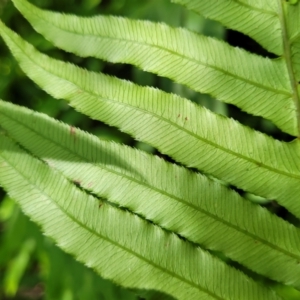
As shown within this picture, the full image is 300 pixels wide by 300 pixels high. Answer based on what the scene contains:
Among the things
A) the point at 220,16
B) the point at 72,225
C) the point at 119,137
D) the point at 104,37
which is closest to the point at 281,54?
the point at 220,16

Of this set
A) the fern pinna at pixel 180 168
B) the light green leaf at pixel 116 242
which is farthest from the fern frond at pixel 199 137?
the light green leaf at pixel 116 242

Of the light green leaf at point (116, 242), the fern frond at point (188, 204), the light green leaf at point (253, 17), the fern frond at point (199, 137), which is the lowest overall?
the light green leaf at point (116, 242)

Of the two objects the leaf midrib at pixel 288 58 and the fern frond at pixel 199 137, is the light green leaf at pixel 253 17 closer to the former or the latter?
the leaf midrib at pixel 288 58

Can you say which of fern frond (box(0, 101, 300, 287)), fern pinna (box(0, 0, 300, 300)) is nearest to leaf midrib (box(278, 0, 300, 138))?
fern pinna (box(0, 0, 300, 300))

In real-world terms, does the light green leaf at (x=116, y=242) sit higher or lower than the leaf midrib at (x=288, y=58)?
lower

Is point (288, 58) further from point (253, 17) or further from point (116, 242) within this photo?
point (116, 242)

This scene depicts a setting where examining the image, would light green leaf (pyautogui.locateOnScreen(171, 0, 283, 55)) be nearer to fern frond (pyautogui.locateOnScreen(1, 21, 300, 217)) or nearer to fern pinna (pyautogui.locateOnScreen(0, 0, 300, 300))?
fern pinna (pyautogui.locateOnScreen(0, 0, 300, 300))

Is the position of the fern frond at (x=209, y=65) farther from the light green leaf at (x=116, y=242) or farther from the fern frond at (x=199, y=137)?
the light green leaf at (x=116, y=242)
